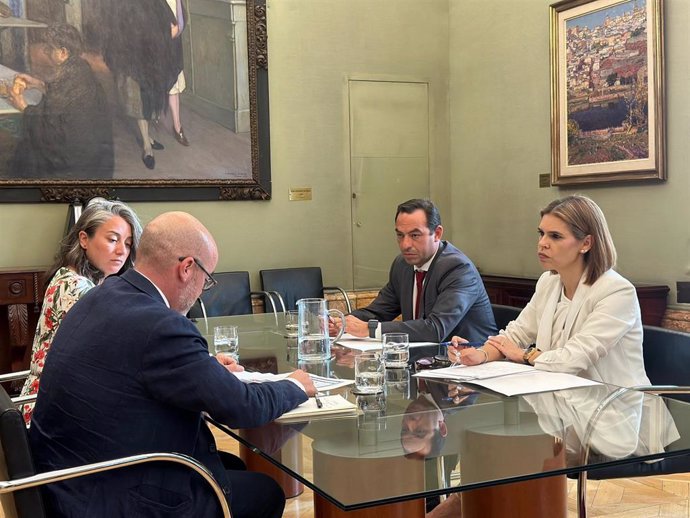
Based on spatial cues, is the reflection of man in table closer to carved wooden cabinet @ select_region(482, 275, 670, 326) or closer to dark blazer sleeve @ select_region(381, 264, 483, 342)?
carved wooden cabinet @ select_region(482, 275, 670, 326)

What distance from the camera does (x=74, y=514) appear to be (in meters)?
1.88

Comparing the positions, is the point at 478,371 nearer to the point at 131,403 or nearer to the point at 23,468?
the point at 131,403

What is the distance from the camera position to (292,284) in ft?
23.2

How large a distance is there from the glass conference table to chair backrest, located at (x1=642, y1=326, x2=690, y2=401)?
0.39m

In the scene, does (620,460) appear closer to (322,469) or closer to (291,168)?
(322,469)

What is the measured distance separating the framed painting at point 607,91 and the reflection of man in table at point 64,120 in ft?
12.2

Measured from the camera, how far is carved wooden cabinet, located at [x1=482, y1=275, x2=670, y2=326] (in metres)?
5.34

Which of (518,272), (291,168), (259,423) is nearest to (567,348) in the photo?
(259,423)

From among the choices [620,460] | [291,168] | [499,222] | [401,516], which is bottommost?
[401,516]

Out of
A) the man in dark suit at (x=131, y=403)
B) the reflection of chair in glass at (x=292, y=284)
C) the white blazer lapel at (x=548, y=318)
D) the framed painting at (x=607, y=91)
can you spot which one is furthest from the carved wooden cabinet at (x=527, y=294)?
the man in dark suit at (x=131, y=403)

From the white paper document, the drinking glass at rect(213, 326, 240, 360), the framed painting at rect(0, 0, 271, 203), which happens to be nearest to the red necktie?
the white paper document

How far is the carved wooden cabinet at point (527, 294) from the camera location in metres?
5.34

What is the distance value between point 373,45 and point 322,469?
250 inches

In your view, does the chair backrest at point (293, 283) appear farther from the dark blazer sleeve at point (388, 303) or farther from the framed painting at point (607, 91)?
the dark blazer sleeve at point (388, 303)
